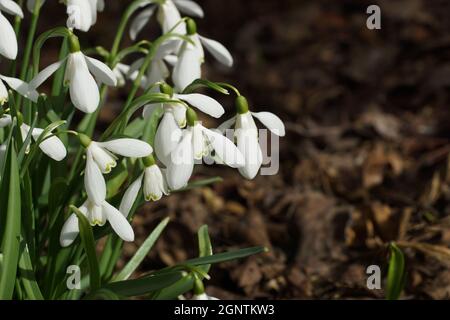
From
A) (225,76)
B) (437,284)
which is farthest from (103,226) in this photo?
(225,76)

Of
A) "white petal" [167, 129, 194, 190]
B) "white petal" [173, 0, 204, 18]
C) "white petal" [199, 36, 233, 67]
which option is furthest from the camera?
"white petal" [173, 0, 204, 18]

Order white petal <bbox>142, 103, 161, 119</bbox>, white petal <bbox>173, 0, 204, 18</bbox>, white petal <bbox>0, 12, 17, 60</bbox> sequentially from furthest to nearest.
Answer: white petal <bbox>173, 0, 204, 18</bbox>
white petal <bbox>142, 103, 161, 119</bbox>
white petal <bbox>0, 12, 17, 60</bbox>

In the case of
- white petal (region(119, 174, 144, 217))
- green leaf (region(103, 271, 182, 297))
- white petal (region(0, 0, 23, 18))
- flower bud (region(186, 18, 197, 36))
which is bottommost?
green leaf (region(103, 271, 182, 297))

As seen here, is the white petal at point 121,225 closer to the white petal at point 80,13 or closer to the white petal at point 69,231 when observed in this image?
the white petal at point 69,231

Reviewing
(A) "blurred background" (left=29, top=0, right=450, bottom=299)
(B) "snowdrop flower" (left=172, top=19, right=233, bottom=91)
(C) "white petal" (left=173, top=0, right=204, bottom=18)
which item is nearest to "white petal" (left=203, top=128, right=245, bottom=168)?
(B) "snowdrop flower" (left=172, top=19, right=233, bottom=91)

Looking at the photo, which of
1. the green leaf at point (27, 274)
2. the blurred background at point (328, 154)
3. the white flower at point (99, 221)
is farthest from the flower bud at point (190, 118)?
the blurred background at point (328, 154)

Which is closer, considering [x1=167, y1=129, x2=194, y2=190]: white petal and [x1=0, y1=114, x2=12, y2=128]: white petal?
[x1=167, y1=129, x2=194, y2=190]: white petal

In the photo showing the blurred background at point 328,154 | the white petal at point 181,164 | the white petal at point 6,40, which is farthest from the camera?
the blurred background at point 328,154

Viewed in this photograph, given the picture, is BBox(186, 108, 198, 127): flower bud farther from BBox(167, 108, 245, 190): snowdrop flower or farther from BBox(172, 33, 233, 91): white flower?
BBox(172, 33, 233, 91): white flower
